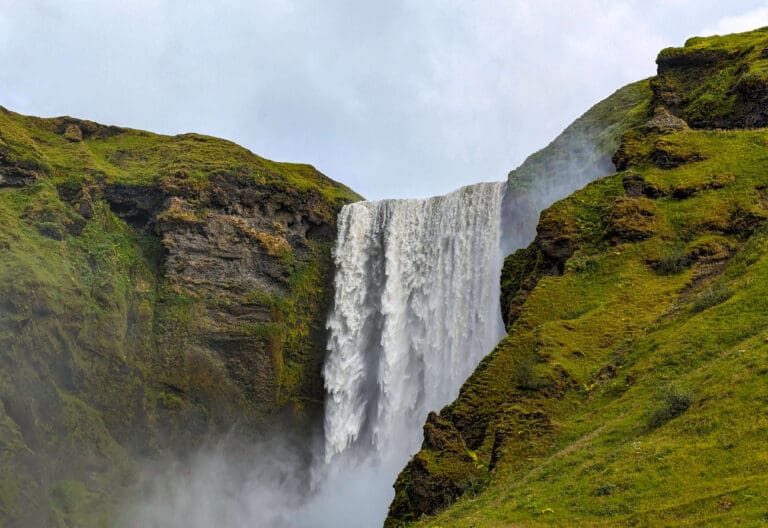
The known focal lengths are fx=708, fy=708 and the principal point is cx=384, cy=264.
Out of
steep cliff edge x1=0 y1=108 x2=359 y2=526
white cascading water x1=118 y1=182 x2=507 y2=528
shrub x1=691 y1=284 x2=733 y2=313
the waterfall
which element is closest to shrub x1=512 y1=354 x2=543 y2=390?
shrub x1=691 y1=284 x2=733 y2=313

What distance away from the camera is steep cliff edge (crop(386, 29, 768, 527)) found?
11695mm

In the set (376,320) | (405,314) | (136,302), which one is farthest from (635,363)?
(136,302)

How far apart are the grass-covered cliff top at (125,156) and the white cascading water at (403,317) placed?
8.00 m

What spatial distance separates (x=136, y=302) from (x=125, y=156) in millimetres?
14605

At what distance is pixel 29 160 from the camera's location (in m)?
49.7

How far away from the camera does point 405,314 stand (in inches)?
1986

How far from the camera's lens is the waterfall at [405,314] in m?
45.5

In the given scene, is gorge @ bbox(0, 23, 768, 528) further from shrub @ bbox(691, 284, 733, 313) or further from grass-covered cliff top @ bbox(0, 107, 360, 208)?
grass-covered cliff top @ bbox(0, 107, 360, 208)

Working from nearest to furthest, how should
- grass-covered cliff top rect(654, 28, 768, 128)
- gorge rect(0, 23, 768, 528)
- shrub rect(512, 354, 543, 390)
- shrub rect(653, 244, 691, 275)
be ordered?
1. gorge rect(0, 23, 768, 528)
2. shrub rect(512, 354, 543, 390)
3. shrub rect(653, 244, 691, 275)
4. grass-covered cliff top rect(654, 28, 768, 128)

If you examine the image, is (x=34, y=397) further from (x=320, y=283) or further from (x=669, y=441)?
(x=669, y=441)

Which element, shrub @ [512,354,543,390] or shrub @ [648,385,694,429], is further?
shrub @ [512,354,543,390]

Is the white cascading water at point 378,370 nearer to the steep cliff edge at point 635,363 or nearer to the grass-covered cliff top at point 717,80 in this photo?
the grass-covered cliff top at point 717,80

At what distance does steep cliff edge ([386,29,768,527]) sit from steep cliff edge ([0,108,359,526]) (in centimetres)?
2760

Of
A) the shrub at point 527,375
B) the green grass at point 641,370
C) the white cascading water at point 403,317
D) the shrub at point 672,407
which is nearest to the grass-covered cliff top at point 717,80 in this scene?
the green grass at point 641,370
